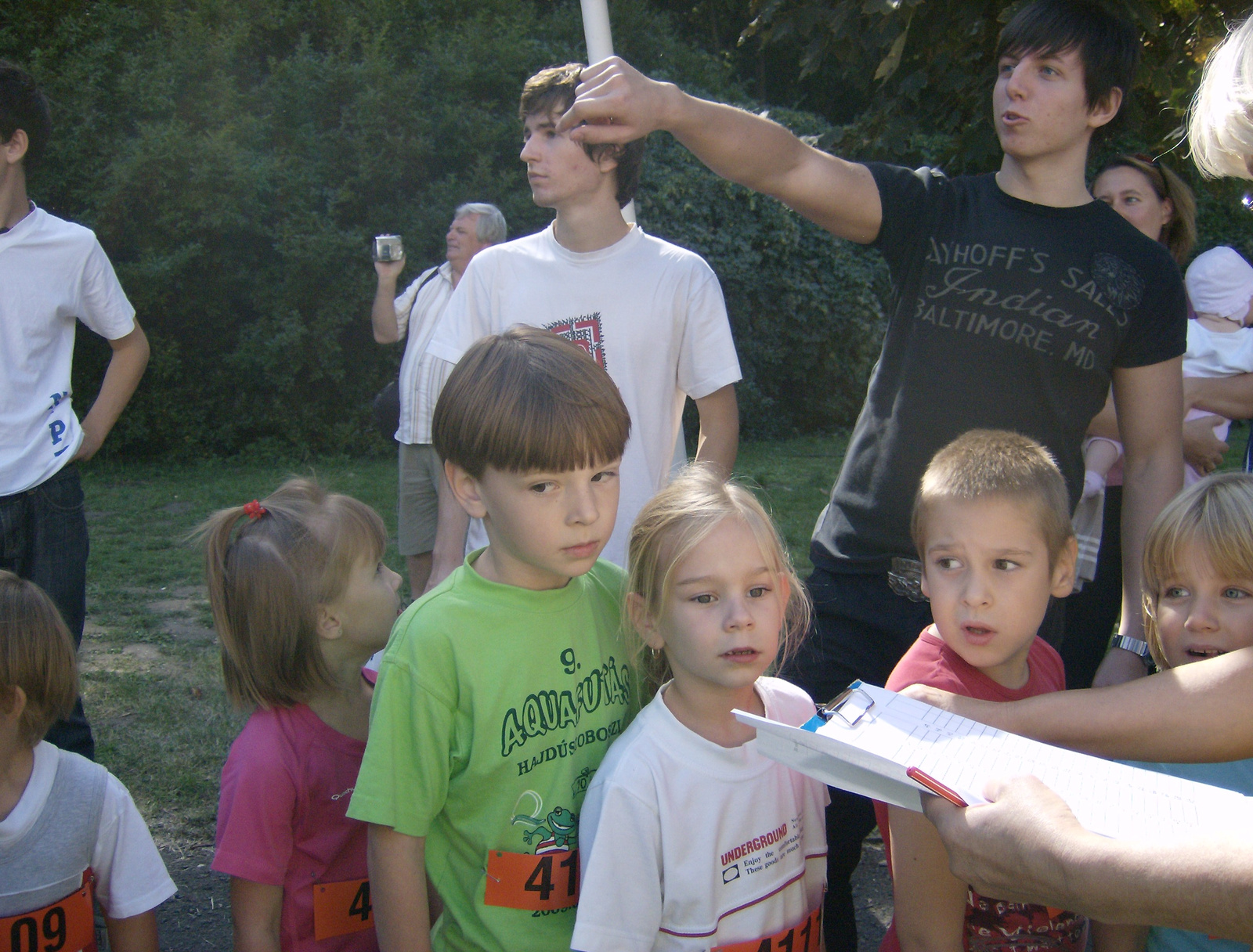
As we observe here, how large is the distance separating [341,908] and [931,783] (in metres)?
1.33

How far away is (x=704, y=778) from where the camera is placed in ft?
5.69

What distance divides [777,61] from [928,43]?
13963 mm

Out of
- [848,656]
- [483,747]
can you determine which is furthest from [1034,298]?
[483,747]

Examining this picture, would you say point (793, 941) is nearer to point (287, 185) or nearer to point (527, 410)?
point (527, 410)

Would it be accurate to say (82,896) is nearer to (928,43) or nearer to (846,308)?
(928,43)

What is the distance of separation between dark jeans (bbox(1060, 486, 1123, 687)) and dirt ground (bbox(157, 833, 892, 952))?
89 centimetres

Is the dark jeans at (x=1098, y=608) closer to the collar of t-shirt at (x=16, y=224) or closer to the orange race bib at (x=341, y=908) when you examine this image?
the orange race bib at (x=341, y=908)

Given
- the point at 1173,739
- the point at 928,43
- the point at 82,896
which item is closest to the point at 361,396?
the point at 928,43

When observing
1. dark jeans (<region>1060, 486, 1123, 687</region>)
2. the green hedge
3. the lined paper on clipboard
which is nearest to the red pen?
the lined paper on clipboard

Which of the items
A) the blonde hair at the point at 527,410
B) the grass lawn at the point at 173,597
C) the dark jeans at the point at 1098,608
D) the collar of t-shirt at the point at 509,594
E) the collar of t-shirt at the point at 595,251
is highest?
the collar of t-shirt at the point at 595,251

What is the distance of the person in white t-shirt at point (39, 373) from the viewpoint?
2.95 metres

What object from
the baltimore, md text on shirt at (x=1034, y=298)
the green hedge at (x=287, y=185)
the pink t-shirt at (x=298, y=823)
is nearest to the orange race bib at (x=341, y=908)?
the pink t-shirt at (x=298, y=823)

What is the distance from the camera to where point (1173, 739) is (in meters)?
1.58

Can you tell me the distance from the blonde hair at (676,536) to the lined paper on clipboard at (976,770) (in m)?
0.44
